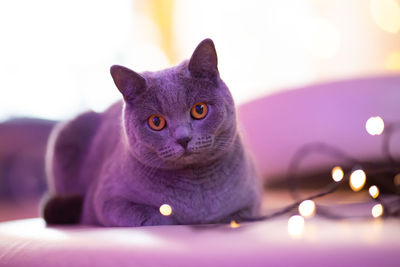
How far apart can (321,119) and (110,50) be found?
2173mm

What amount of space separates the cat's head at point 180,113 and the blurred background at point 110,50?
1.31 m

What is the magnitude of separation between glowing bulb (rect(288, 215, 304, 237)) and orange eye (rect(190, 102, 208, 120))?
34cm

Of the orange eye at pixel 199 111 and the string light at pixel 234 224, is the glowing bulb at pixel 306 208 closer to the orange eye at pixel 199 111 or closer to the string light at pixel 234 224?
the string light at pixel 234 224

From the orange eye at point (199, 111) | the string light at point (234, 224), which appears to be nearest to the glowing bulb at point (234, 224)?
the string light at point (234, 224)

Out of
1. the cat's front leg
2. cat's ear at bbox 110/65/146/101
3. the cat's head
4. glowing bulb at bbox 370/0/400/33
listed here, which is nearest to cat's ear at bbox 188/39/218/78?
the cat's head

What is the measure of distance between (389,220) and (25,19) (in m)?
2.80

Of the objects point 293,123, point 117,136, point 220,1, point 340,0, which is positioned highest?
point 220,1

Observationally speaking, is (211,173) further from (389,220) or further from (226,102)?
(389,220)

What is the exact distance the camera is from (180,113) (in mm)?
929

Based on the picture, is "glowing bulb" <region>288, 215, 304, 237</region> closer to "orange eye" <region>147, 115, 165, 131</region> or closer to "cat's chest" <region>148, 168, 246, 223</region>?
"cat's chest" <region>148, 168, 246, 223</region>

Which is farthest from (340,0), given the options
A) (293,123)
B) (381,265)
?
(381,265)

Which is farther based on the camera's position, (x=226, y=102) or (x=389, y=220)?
(x=226, y=102)

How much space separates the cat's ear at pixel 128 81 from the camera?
0.96 m

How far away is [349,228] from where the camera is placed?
0.78 meters
